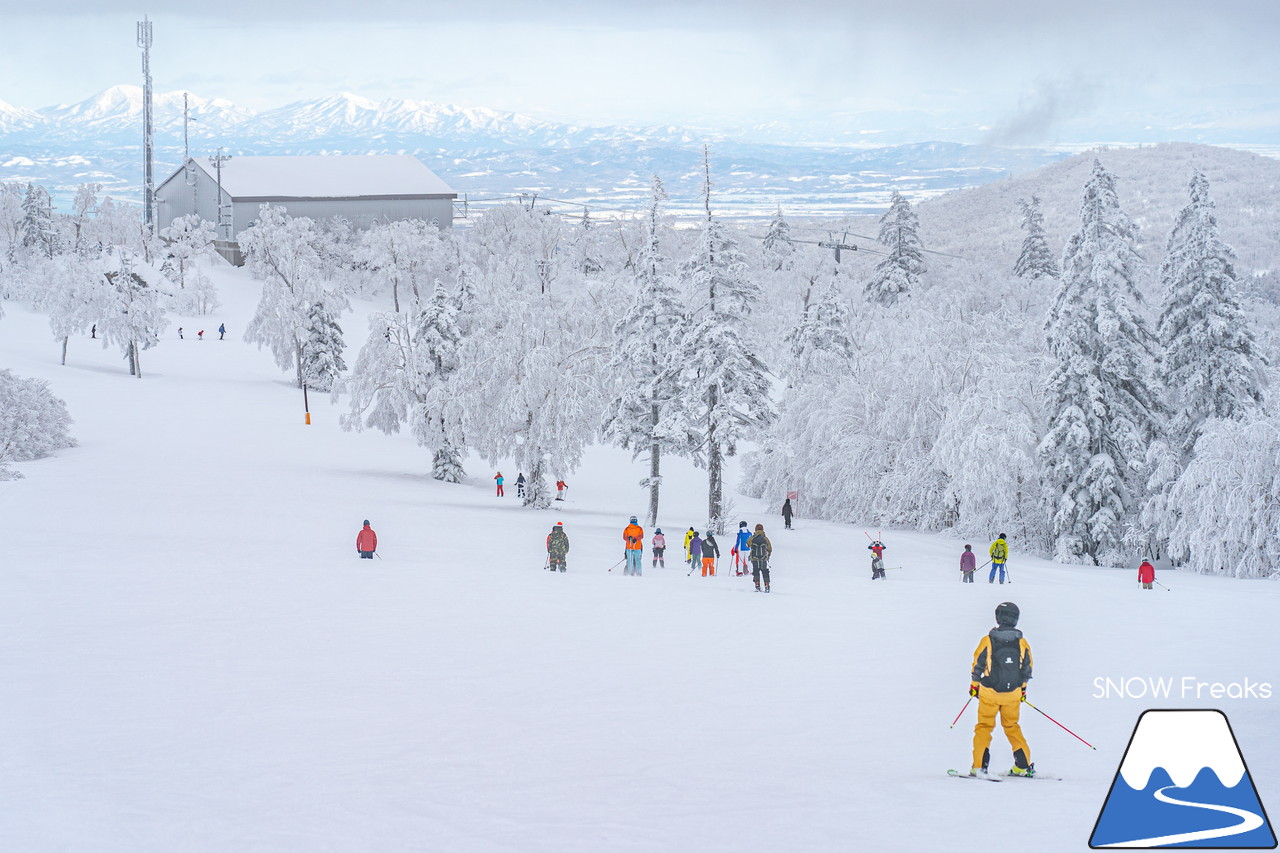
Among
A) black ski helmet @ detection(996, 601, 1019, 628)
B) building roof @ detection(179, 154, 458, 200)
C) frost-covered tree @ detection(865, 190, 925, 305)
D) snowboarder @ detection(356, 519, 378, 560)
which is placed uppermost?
building roof @ detection(179, 154, 458, 200)

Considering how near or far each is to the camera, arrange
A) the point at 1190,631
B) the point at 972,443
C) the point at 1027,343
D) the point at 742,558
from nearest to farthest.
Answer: the point at 1190,631
the point at 742,558
the point at 972,443
the point at 1027,343

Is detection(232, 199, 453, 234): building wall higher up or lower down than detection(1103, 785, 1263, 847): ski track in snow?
higher up

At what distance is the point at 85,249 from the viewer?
101m

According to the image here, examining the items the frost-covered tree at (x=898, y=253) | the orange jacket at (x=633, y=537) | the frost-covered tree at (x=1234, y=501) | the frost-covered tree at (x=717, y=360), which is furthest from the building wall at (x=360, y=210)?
the orange jacket at (x=633, y=537)

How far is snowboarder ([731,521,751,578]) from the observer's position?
25344 mm

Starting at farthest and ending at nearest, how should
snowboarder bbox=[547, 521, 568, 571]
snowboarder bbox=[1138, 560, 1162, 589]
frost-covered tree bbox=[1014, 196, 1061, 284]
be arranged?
1. frost-covered tree bbox=[1014, 196, 1061, 284]
2. snowboarder bbox=[1138, 560, 1162, 589]
3. snowboarder bbox=[547, 521, 568, 571]

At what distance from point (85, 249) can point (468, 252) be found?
33.9 metres

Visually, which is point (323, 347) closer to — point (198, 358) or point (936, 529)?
point (198, 358)

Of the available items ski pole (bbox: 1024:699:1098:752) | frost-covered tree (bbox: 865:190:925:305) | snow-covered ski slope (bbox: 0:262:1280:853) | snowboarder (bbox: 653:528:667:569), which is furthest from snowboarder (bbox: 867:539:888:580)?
frost-covered tree (bbox: 865:190:925:305)

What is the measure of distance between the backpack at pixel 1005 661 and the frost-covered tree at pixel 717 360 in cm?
2340

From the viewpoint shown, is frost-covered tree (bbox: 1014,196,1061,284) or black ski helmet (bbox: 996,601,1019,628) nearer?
black ski helmet (bbox: 996,601,1019,628)

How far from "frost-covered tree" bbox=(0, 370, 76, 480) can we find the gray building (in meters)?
67.6

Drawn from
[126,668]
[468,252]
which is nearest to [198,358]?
[468,252]

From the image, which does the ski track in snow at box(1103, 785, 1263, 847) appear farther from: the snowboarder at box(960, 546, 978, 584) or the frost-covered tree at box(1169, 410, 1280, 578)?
the frost-covered tree at box(1169, 410, 1280, 578)
